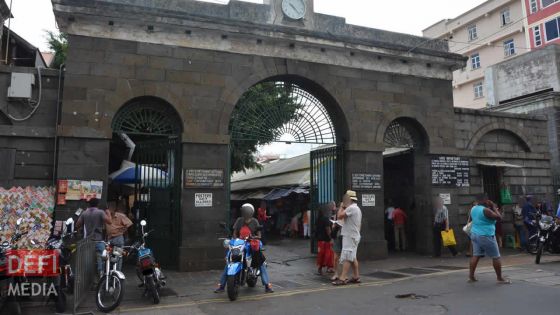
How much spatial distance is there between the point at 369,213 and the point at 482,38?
109 feet

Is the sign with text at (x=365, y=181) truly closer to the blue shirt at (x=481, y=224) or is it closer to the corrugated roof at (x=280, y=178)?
the blue shirt at (x=481, y=224)

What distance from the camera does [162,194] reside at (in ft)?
36.7

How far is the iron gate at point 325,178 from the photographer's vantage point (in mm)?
12875

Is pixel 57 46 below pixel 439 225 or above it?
above

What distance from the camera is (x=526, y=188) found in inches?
618

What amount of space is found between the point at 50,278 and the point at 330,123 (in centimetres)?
855

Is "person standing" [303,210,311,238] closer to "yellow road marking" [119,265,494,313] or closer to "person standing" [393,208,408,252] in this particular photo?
"person standing" [393,208,408,252]

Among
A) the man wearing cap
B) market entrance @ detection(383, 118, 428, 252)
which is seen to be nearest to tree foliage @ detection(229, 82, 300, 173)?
market entrance @ detection(383, 118, 428, 252)

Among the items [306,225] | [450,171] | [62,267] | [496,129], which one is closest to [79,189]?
[62,267]

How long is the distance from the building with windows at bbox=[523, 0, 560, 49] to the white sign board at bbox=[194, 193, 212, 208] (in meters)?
30.4

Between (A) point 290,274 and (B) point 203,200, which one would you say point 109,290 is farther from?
(A) point 290,274

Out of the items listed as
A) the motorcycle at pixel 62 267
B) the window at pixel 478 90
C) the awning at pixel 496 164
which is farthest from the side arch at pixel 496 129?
the window at pixel 478 90

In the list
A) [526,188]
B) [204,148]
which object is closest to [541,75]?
[526,188]

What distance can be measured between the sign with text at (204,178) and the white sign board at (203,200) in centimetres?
22
